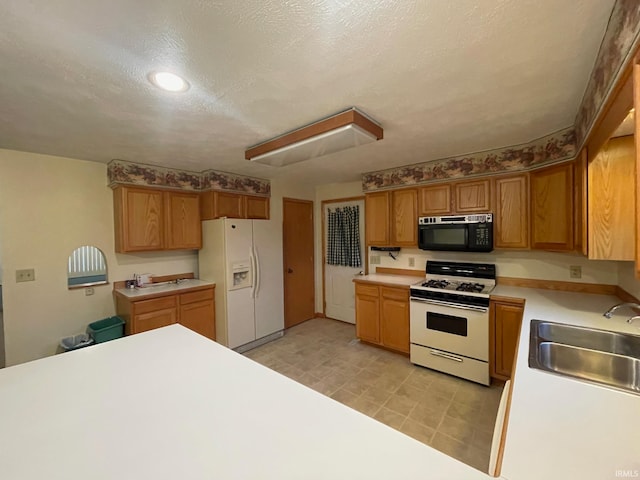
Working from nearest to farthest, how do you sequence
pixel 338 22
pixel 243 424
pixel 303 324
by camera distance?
1. pixel 243 424
2. pixel 338 22
3. pixel 303 324

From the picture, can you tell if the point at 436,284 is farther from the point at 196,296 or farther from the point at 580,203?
the point at 196,296

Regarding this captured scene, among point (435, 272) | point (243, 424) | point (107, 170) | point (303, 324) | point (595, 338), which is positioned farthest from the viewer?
point (303, 324)

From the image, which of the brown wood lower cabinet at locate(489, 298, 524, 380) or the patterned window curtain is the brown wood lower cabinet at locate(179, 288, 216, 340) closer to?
the patterned window curtain

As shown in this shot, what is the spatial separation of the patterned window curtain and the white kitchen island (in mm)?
3261

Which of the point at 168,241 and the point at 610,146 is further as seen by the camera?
the point at 168,241

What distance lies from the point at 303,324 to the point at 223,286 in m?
1.69

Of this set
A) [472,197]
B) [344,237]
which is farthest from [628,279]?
[344,237]

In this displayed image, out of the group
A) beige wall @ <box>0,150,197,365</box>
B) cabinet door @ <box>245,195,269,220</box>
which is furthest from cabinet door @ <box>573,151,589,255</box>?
beige wall @ <box>0,150,197,365</box>

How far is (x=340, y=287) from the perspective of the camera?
14.9 ft

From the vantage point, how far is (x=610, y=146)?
1.68 m

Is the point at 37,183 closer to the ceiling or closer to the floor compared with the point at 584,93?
closer to the floor

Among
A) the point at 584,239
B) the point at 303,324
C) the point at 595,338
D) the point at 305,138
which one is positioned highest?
the point at 305,138

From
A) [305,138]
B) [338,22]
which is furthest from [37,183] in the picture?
[338,22]

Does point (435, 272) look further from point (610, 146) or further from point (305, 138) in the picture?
point (305, 138)
